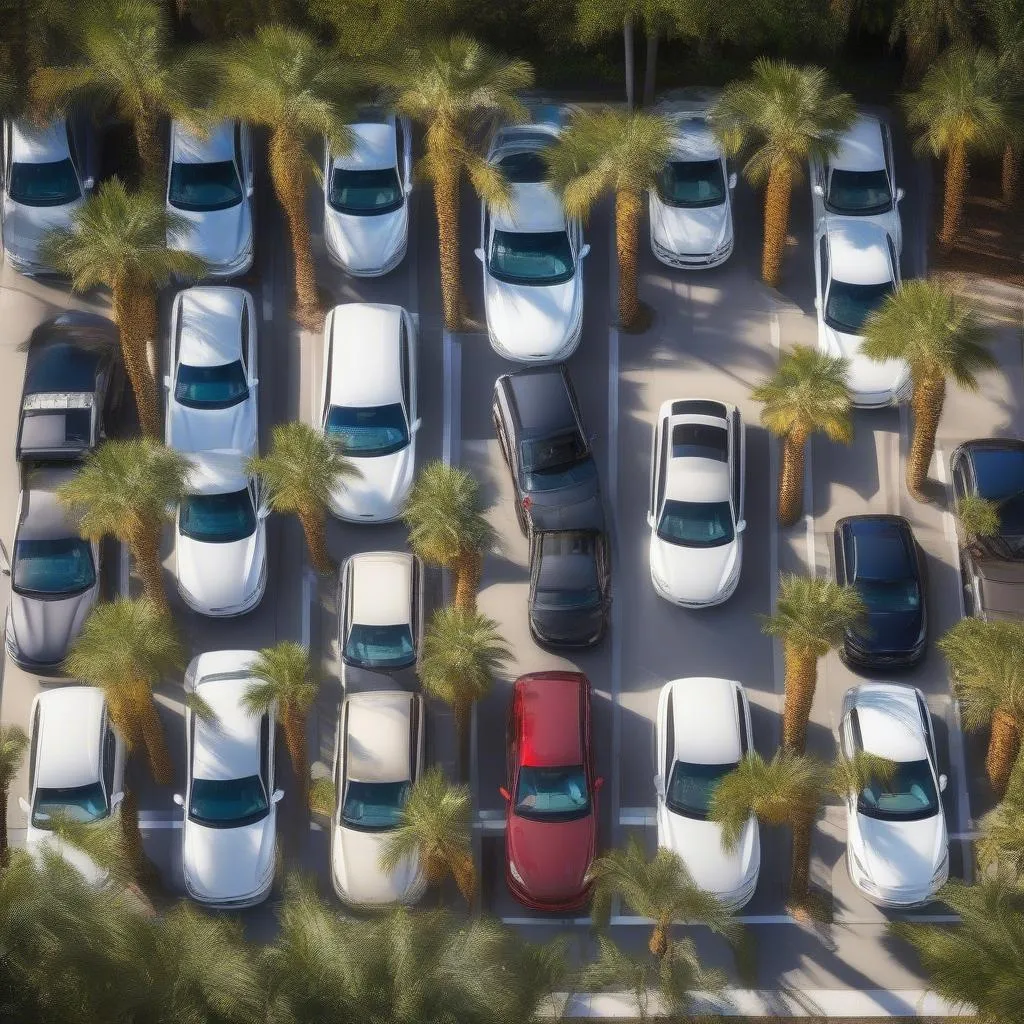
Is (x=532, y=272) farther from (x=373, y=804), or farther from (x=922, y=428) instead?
(x=373, y=804)

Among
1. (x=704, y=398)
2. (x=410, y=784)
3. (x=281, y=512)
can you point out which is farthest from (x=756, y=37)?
(x=410, y=784)

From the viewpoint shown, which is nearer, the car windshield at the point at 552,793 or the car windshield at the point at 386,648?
the car windshield at the point at 552,793

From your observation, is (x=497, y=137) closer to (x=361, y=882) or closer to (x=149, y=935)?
(x=361, y=882)

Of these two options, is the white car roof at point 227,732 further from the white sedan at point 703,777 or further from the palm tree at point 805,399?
the palm tree at point 805,399

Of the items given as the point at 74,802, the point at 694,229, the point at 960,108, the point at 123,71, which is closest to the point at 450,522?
the point at 74,802

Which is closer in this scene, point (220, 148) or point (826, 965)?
→ point (826, 965)

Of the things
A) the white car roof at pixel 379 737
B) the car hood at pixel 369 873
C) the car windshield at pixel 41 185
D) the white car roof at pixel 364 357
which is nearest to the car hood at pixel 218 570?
the white car roof at pixel 379 737
